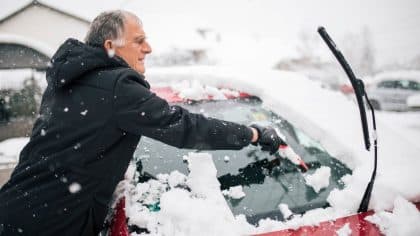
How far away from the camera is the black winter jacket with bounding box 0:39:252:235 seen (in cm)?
148

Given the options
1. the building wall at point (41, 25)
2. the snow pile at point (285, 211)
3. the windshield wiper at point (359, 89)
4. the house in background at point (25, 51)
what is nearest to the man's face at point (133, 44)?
the windshield wiper at point (359, 89)

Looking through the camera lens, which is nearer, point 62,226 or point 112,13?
point 62,226

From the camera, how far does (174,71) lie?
10.7ft

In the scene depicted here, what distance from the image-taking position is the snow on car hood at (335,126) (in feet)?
Result: 5.31

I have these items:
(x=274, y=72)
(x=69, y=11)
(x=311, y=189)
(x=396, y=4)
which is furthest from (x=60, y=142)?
(x=396, y=4)

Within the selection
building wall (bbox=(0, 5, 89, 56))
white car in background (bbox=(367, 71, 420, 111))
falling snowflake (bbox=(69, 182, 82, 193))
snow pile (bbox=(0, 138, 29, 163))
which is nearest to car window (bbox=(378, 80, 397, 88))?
white car in background (bbox=(367, 71, 420, 111))

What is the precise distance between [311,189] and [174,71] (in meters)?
1.89

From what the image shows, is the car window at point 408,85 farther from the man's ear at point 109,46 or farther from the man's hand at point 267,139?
the man's ear at point 109,46

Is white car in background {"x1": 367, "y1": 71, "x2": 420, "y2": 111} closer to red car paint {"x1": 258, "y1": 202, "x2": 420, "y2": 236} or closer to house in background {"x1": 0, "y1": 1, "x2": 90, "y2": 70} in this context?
red car paint {"x1": 258, "y1": 202, "x2": 420, "y2": 236}

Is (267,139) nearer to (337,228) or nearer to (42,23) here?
(337,228)

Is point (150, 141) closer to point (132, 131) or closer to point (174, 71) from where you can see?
point (132, 131)

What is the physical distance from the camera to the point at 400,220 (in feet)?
4.44

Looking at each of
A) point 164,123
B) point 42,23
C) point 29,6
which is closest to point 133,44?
point 164,123

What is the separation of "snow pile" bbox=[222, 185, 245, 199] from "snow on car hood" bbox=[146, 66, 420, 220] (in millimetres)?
461
